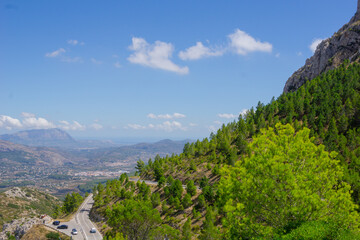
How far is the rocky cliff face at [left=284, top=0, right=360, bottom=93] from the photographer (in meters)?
158

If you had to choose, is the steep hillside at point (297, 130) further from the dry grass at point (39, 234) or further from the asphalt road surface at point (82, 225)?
the dry grass at point (39, 234)

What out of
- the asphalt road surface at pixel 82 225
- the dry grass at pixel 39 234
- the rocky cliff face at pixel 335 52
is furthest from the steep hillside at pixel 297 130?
the dry grass at pixel 39 234

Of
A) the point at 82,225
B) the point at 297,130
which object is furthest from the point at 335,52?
the point at 82,225

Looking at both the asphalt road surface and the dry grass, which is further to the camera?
the asphalt road surface

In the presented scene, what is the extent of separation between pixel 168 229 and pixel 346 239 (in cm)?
4179

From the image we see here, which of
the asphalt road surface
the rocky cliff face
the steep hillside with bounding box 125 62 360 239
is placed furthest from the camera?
the rocky cliff face

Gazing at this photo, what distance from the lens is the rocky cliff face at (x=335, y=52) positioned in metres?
158

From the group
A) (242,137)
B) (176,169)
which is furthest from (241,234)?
(176,169)

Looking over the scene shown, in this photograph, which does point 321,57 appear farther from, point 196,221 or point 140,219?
point 140,219

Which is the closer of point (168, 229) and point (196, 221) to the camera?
point (168, 229)

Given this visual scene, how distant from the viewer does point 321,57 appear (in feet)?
579

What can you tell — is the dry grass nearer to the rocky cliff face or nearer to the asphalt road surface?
the asphalt road surface

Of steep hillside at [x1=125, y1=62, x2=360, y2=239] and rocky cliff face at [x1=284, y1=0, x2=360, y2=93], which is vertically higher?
rocky cliff face at [x1=284, y1=0, x2=360, y2=93]

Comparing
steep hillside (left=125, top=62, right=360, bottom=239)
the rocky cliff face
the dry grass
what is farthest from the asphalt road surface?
the rocky cliff face
